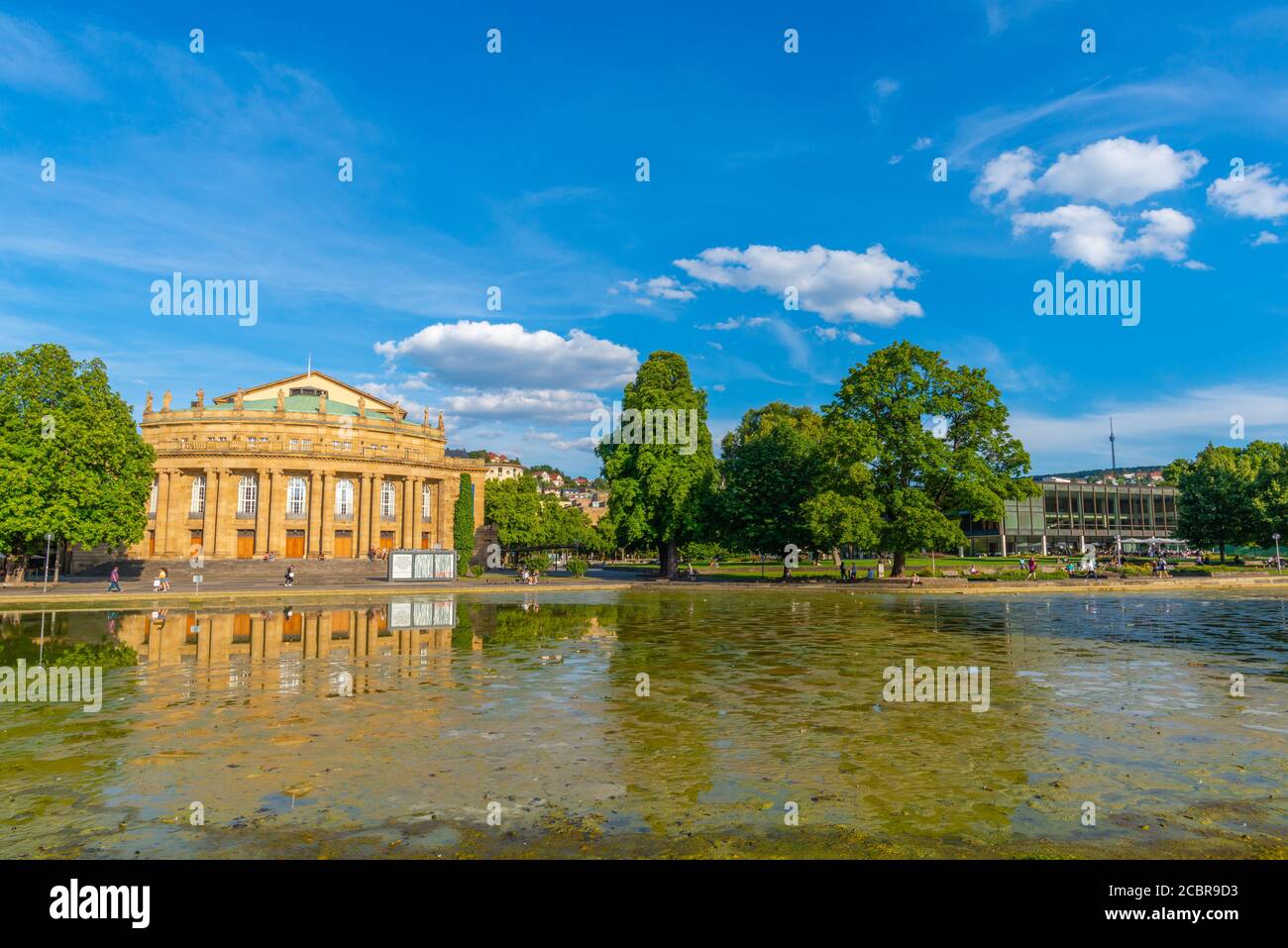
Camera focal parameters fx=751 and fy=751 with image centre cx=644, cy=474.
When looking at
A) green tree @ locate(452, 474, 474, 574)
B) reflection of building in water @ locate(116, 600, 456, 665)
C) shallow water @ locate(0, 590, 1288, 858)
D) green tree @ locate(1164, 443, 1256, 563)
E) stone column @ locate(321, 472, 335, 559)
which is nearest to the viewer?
shallow water @ locate(0, 590, 1288, 858)

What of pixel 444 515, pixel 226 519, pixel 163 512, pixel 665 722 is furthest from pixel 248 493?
pixel 665 722

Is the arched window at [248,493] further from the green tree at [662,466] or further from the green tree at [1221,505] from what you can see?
the green tree at [1221,505]

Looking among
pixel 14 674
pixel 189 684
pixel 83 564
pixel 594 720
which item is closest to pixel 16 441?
pixel 83 564

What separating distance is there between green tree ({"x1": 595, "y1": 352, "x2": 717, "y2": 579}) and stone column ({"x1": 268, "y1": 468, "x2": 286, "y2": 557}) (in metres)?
36.5

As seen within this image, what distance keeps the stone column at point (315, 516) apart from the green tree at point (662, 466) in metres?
33.4

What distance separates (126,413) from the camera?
183 feet

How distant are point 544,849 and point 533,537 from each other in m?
90.9

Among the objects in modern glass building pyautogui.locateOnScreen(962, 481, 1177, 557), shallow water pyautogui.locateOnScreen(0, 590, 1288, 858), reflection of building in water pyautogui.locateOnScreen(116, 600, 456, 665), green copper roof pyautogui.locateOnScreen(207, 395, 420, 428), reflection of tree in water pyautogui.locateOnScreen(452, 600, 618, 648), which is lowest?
reflection of tree in water pyautogui.locateOnScreen(452, 600, 618, 648)

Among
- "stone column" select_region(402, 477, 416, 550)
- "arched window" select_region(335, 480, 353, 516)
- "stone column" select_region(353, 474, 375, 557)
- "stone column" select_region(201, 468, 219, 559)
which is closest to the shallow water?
"stone column" select_region(201, 468, 219, 559)

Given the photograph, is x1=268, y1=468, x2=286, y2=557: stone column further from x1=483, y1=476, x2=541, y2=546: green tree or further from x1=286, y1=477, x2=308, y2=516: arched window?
x1=483, y1=476, x2=541, y2=546: green tree

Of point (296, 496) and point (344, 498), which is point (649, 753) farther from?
point (296, 496)

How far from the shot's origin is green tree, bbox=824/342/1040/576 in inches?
1953

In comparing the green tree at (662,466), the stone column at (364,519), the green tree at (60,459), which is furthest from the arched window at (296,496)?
the green tree at (662,466)

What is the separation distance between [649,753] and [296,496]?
250 feet
